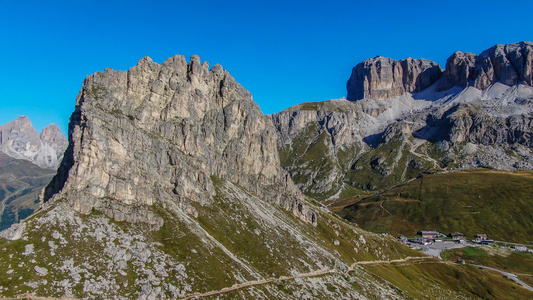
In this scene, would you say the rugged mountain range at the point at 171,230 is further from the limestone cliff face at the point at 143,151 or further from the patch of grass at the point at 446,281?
the patch of grass at the point at 446,281

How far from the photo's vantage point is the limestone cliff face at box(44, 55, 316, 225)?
121 meters

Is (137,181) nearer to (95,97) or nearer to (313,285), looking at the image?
(95,97)

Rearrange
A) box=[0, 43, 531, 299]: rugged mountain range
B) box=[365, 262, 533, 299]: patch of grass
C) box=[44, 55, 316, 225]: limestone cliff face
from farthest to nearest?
box=[365, 262, 533, 299]: patch of grass, box=[44, 55, 316, 225]: limestone cliff face, box=[0, 43, 531, 299]: rugged mountain range

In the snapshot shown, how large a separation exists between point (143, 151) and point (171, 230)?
4067 cm

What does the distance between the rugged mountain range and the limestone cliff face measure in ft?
1.76

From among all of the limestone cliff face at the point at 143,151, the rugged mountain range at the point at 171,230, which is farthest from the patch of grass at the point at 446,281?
the limestone cliff face at the point at 143,151

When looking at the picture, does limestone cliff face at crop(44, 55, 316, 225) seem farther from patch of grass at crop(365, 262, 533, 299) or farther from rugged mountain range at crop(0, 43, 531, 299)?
patch of grass at crop(365, 262, 533, 299)

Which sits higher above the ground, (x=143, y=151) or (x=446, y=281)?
(x=143, y=151)

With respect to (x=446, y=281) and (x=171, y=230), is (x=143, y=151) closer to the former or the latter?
(x=171, y=230)

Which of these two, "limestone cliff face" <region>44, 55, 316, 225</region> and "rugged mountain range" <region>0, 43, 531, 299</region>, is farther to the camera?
"limestone cliff face" <region>44, 55, 316, 225</region>

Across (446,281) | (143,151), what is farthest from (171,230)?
(446,281)

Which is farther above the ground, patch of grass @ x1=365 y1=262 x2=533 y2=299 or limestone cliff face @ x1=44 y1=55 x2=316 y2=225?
limestone cliff face @ x1=44 y1=55 x2=316 y2=225

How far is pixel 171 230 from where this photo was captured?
392 feet

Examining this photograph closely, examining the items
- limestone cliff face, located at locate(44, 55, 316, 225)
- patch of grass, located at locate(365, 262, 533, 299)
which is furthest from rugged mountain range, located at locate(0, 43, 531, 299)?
patch of grass, located at locate(365, 262, 533, 299)
